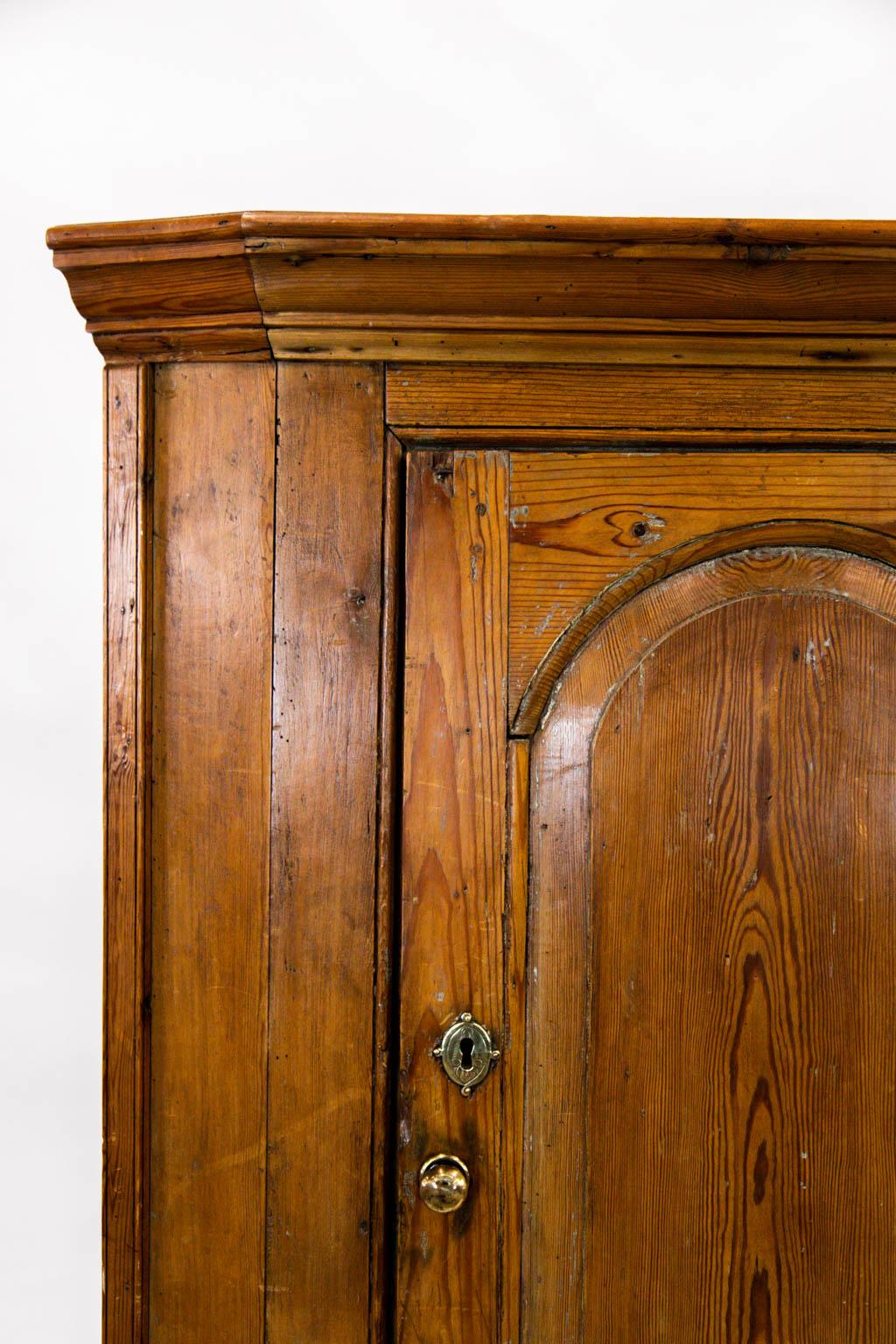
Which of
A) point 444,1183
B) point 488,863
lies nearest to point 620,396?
point 488,863

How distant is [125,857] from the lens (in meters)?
1.00

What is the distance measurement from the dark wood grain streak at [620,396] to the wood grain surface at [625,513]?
0.12 ft

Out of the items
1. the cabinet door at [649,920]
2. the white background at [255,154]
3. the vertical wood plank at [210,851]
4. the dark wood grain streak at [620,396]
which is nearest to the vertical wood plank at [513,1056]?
the cabinet door at [649,920]

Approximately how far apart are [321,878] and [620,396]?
2.08 feet

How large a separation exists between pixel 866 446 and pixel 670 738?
0.40 metres

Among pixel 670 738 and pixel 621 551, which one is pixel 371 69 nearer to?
pixel 621 551

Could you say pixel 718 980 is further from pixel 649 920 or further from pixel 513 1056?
pixel 513 1056

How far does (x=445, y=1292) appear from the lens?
101cm

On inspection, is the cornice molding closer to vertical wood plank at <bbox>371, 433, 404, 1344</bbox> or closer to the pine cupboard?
the pine cupboard

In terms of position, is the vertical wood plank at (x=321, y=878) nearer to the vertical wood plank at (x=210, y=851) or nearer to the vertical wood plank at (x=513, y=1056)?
the vertical wood plank at (x=210, y=851)

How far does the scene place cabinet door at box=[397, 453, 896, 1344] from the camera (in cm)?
101

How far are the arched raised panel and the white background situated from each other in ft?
2.99

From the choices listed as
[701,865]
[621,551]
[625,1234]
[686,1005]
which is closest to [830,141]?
[621,551]

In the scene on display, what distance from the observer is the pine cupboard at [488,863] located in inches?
39.4
